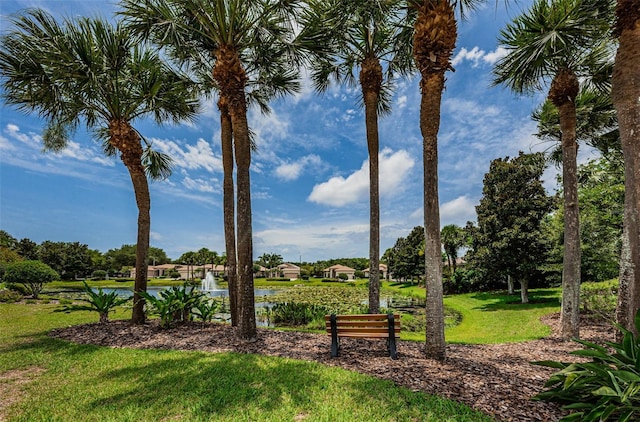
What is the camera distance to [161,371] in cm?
505

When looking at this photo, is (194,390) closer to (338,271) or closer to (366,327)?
(366,327)

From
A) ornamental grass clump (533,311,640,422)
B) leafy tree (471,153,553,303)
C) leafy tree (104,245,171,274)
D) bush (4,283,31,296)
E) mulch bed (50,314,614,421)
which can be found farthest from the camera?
leafy tree (104,245,171,274)

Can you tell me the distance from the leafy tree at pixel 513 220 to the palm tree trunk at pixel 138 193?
17.6 m

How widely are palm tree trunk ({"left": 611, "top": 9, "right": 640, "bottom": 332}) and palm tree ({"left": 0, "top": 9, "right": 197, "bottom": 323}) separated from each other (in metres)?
10.3

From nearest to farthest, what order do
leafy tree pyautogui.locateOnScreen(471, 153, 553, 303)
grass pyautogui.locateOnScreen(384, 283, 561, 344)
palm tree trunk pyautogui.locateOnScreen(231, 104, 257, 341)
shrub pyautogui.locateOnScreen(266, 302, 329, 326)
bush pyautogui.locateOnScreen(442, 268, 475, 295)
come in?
1. palm tree trunk pyautogui.locateOnScreen(231, 104, 257, 341)
2. grass pyautogui.locateOnScreen(384, 283, 561, 344)
3. shrub pyautogui.locateOnScreen(266, 302, 329, 326)
4. leafy tree pyautogui.locateOnScreen(471, 153, 553, 303)
5. bush pyautogui.locateOnScreen(442, 268, 475, 295)

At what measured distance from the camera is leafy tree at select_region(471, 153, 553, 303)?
55.8ft

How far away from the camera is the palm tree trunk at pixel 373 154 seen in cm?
860

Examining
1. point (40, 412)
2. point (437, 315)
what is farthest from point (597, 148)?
point (40, 412)

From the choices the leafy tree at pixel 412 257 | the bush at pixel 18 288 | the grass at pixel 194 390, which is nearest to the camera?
the grass at pixel 194 390

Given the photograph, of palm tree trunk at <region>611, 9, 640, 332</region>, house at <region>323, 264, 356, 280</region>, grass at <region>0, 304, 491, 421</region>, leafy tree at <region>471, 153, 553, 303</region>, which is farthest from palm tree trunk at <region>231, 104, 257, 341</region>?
house at <region>323, 264, 356, 280</region>

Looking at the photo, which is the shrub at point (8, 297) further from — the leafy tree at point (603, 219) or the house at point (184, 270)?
the house at point (184, 270)

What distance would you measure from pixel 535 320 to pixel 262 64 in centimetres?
1393

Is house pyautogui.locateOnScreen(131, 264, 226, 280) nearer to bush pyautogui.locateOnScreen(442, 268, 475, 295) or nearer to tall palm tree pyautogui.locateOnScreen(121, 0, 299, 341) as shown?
bush pyautogui.locateOnScreen(442, 268, 475, 295)

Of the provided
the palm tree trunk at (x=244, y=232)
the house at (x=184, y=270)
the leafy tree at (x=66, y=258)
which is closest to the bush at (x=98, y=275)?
the leafy tree at (x=66, y=258)
